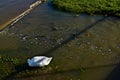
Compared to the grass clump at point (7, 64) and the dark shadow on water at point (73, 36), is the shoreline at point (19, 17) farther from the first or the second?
the dark shadow on water at point (73, 36)

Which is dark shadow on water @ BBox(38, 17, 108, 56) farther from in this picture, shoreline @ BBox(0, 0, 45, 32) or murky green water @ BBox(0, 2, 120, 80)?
shoreline @ BBox(0, 0, 45, 32)

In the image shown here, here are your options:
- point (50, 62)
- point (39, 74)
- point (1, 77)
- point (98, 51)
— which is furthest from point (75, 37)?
point (1, 77)

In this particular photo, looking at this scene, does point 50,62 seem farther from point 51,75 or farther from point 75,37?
point 75,37

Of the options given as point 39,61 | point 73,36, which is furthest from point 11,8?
point 39,61

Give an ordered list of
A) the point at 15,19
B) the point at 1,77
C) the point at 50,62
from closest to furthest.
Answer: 1. the point at 1,77
2. the point at 50,62
3. the point at 15,19

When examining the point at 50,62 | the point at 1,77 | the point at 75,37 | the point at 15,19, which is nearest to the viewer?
the point at 1,77

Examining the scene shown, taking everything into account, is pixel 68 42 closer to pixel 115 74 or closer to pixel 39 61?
pixel 39 61
